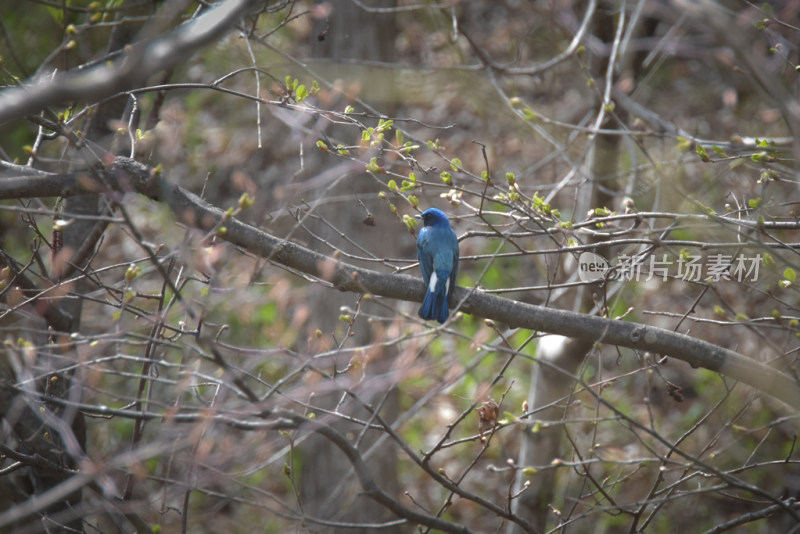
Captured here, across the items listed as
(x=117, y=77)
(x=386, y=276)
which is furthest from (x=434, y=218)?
(x=117, y=77)

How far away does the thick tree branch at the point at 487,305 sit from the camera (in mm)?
2638

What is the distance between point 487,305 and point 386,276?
45 centimetres

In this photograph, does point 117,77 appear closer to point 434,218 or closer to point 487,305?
point 487,305

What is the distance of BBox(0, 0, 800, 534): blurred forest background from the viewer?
2.39 m

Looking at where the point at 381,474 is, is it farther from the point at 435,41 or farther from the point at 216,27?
the point at 435,41

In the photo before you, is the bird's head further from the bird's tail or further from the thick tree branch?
the thick tree branch

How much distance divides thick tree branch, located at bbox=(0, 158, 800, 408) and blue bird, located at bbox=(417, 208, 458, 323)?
32 centimetres

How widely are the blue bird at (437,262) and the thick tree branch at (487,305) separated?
32 centimetres

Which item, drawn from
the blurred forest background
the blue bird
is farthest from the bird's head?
the blurred forest background

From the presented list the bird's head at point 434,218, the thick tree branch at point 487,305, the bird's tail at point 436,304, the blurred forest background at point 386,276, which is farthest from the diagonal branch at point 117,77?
the bird's head at point 434,218

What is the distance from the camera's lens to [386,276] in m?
2.97

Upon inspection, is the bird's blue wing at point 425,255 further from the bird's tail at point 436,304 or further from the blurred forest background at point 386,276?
the blurred forest background at point 386,276

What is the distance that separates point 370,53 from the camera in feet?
18.3

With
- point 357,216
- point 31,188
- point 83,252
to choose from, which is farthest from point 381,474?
point 31,188
